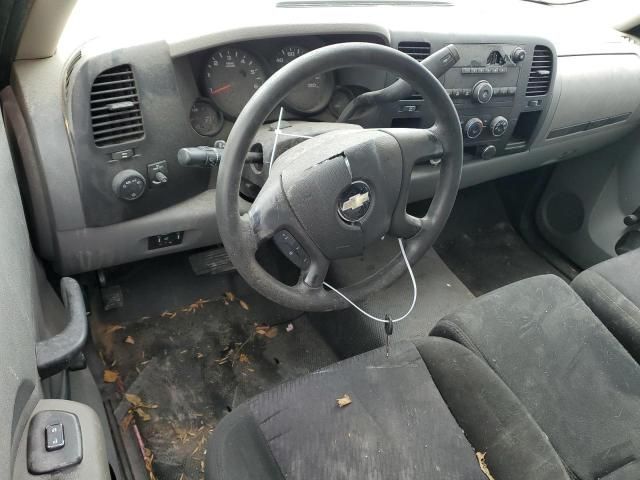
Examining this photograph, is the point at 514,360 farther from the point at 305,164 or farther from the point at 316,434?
the point at 305,164

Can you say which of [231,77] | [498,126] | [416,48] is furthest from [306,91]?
[498,126]

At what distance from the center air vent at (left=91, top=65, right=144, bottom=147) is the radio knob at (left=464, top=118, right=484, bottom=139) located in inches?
41.0

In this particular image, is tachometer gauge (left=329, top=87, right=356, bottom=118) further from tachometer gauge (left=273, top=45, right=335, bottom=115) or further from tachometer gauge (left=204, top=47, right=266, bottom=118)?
tachometer gauge (left=204, top=47, right=266, bottom=118)

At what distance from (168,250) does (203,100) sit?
472mm

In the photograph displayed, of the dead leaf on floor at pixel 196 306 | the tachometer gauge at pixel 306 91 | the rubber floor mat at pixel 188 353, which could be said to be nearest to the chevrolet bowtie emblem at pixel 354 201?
the tachometer gauge at pixel 306 91

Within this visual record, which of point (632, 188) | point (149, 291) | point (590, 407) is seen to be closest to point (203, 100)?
point (149, 291)

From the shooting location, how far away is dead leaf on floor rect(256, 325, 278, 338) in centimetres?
209

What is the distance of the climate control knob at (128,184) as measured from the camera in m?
1.42

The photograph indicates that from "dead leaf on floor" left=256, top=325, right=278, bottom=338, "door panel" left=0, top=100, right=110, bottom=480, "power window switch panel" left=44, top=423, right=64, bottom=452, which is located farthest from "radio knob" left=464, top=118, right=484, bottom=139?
"power window switch panel" left=44, top=423, right=64, bottom=452

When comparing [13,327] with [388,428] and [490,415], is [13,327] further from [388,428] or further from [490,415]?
[490,415]

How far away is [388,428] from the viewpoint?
1.25m

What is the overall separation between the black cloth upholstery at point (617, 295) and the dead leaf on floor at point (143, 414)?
134 centimetres

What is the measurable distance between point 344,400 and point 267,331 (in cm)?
84

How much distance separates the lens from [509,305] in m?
1.51
